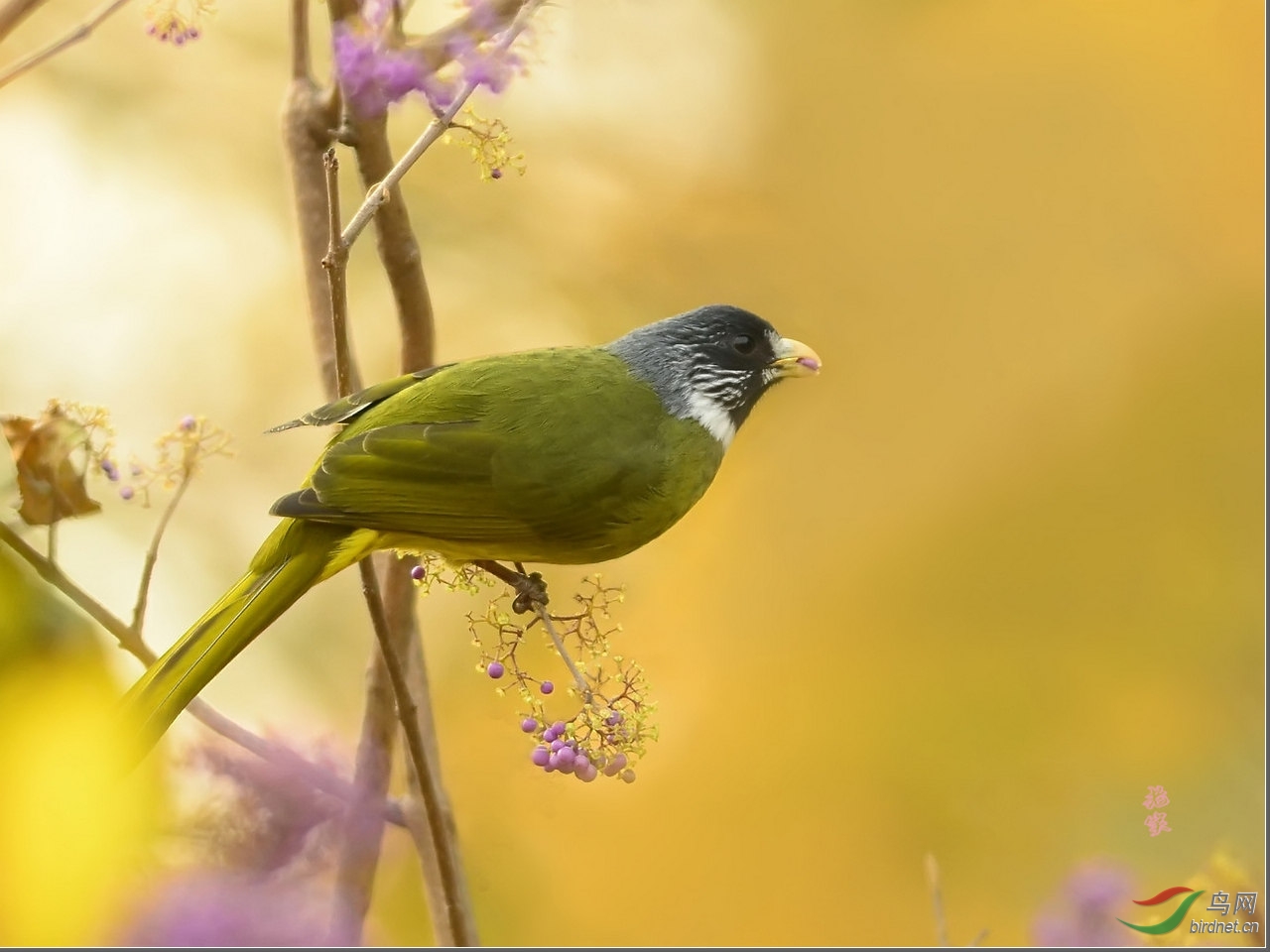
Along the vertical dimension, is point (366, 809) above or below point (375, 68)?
below

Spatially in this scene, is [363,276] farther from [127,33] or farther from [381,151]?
[381,151]

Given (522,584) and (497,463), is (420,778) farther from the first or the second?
(497,463)

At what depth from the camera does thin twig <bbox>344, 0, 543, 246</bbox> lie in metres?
1.01

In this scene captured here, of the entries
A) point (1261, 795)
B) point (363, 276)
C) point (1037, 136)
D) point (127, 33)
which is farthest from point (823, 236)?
point (127, 33)

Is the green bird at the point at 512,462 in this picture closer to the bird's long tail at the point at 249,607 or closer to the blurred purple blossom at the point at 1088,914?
the bird's long tail at the point at 249,607

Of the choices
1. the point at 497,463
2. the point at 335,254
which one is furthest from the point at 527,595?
the point at 335,254

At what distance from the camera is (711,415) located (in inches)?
70.5

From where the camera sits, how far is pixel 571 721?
44.2 inches

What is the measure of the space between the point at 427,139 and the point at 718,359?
827 millimetres

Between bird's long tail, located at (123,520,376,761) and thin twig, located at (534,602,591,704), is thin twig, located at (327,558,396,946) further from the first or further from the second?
thin twig, located at (534,602,591,704)

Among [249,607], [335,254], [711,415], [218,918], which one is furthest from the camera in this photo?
[711,415]

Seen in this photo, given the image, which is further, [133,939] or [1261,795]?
[1261,795]

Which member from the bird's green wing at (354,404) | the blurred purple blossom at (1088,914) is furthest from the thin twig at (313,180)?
the blurred purple blossom at (1088,914)

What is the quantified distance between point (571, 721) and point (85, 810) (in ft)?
1.52
